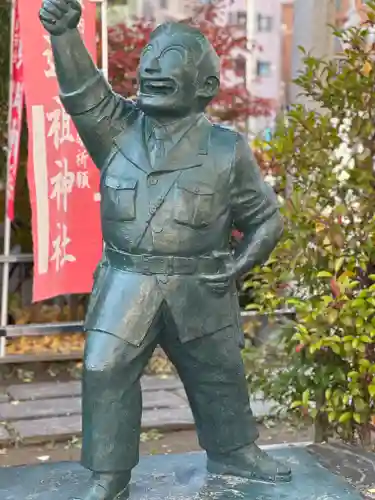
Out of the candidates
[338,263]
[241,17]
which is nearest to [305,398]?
[338,263]

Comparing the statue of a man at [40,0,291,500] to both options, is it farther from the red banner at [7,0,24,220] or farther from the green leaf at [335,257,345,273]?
the red banner at [7,0,24,220]

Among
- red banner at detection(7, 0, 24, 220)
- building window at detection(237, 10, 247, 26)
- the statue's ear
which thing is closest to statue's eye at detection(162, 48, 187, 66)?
the statue's ear

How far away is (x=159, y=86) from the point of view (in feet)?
7.08

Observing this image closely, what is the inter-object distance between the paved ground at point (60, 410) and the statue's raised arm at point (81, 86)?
8.62 ft

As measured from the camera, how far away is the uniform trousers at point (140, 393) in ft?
7.22

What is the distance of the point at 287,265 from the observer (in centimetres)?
338

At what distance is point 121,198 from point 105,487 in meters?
0.87

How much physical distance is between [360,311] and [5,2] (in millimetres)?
4079

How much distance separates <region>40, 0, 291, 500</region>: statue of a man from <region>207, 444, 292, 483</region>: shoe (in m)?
0.29

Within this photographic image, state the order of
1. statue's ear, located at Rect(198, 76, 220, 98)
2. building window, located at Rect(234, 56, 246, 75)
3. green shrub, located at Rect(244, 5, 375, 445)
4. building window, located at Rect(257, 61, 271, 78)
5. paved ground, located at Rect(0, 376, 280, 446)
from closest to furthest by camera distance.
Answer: statue's ear, located at Rect(198, 76, 220, 98) → green shrub, located at Rect(244, 5, 375, 445) → paved ground, located at Rect(0, 376, 280, 446) → building window, located at Rect(234, 56, 246, 75) → building window, located at Rect(257, 61, 271, 78)

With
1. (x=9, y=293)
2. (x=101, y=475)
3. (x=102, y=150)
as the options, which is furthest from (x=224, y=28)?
(x=101, y=475)

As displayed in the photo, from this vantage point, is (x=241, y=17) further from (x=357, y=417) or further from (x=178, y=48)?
(x=178, y=48)

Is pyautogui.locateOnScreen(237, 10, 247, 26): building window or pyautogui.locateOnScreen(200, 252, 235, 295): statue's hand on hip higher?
pyautogui.locateOnScreen(237, 10, 247, 26): building window

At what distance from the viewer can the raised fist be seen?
7.00 feet
